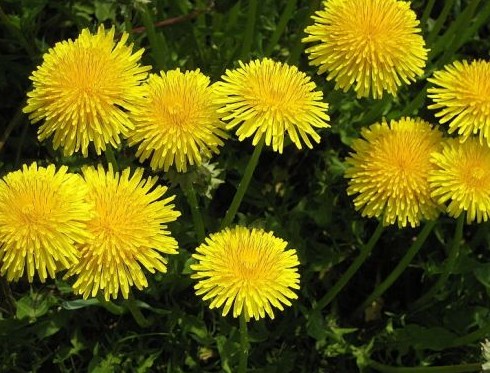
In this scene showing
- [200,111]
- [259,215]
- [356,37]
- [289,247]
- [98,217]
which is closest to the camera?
[98,217]

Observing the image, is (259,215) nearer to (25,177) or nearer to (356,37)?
(356,37)

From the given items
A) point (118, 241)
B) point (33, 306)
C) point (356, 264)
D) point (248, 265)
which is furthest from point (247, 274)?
point (33, 306)

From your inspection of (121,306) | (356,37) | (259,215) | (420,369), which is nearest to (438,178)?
(356,37)

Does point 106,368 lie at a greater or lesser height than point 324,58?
lesser

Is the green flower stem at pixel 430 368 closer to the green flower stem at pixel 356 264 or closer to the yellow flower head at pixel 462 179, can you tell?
the green flower stem at pixel 356 264

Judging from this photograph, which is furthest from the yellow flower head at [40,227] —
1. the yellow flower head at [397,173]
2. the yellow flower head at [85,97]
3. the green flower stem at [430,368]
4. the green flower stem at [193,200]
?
the green flower stem at [430,368]

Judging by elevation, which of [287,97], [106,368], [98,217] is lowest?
[106,368]
